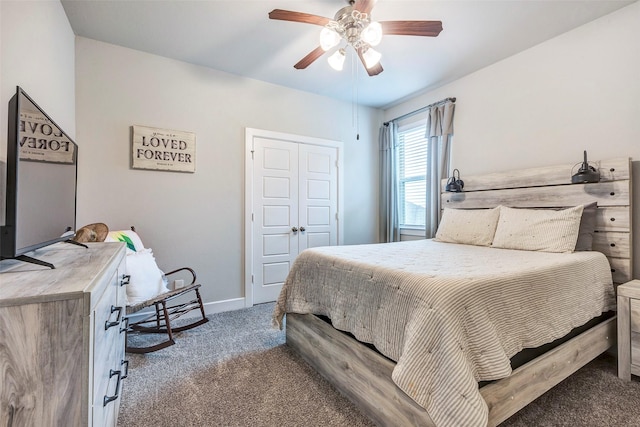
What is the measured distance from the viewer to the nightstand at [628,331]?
1.74m

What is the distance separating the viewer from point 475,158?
3146 millimetres

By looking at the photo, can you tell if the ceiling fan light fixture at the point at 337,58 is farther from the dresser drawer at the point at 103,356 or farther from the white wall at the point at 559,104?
the dresser drawer at the point at 103,356

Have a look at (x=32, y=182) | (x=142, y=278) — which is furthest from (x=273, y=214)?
(x=32, y=182)

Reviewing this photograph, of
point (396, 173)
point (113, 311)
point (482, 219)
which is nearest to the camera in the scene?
point (113, 311)

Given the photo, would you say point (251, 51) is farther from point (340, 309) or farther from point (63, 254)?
point (340, 309)

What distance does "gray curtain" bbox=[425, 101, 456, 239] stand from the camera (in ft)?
10.9

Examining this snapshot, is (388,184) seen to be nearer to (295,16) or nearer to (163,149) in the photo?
(295,16)

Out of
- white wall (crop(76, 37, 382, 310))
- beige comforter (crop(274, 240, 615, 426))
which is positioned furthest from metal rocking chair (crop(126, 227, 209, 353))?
beige comforter (crop(274, 240, 615, 426))

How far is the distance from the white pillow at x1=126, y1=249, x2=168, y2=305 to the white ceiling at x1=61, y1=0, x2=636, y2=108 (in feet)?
6.22

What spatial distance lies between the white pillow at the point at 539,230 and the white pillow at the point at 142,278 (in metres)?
2.85

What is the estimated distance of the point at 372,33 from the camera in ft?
6.03

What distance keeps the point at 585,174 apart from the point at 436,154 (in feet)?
4.90

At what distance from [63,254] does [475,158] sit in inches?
139

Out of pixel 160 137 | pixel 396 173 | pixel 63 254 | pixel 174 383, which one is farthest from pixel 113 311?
pixel 396 173
